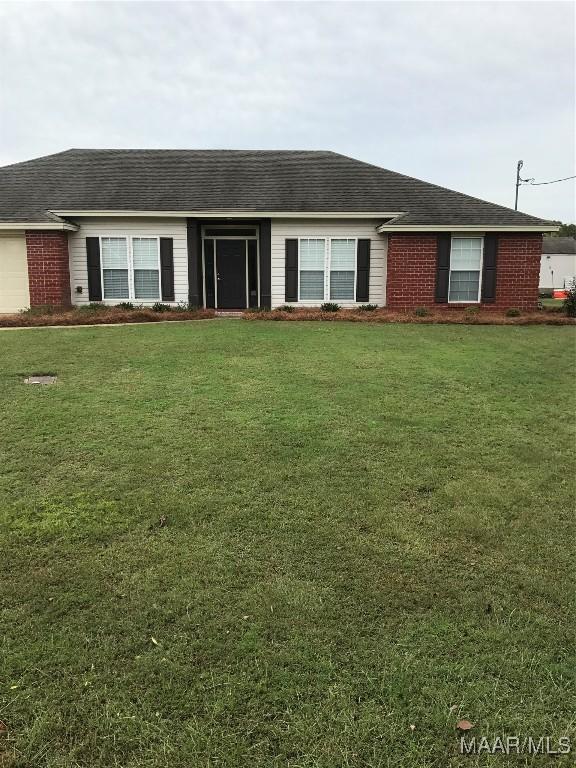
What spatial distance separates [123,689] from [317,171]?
59.9 ft

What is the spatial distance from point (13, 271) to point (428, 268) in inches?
470

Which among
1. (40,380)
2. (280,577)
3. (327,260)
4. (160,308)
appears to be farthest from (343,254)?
(280,577)

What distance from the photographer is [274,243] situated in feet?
55.0

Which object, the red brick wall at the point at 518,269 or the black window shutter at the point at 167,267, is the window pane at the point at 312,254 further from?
the red brick wall at the point at 518,269

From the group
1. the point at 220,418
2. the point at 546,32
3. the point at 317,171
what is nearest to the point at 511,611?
the point at 220,418

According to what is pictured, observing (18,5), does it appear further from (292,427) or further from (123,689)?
(123,689)

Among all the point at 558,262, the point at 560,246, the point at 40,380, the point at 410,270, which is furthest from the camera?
the point at 560,246

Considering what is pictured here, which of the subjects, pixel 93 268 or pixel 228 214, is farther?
pixel 93 268

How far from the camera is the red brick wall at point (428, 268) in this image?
16375 mm

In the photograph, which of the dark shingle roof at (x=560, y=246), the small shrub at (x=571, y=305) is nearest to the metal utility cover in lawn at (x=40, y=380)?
the small shrub at (x=571, y=305)

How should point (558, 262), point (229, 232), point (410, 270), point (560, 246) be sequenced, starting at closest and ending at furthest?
point (410, 270) → point (229, 232) → point (558, 262) → point (560, 246)

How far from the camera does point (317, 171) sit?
18.6 m

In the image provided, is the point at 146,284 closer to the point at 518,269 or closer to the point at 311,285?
the point at 311,285

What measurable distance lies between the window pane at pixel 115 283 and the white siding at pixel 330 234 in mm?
4406
